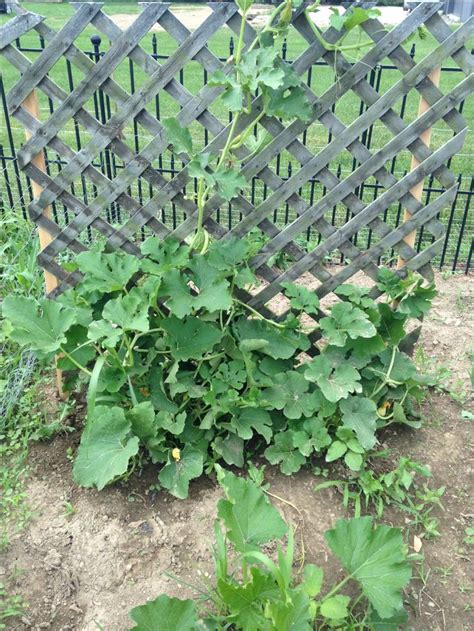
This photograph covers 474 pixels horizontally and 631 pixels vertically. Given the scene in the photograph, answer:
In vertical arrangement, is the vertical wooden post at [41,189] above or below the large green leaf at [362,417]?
above

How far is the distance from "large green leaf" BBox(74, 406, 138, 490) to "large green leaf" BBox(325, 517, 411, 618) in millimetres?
864

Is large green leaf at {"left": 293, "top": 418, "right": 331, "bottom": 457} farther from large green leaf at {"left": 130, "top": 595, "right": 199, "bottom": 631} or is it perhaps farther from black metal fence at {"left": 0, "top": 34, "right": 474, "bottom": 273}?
black metal fence at {"left": 0, "top": 34, "right": 474, "bottom": 273}

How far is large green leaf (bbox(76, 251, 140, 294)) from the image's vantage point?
9.29ft

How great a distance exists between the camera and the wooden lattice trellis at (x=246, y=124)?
2678mm

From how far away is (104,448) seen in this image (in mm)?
2672

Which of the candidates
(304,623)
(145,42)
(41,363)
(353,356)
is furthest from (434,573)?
(145,42)

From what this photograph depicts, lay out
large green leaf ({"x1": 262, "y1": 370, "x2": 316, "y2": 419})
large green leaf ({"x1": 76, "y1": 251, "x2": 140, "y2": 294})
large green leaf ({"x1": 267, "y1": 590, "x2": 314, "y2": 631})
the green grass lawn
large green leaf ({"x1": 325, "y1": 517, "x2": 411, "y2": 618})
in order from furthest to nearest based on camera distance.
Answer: the green grass lawn, large green leaf ({"x1": 262, "y1": 370, "x2": 316, "y2": 419}), large green leaf ({"x1": 76, "y1": 251, "x2": 140, "y2": 294}), large green leaf ({"x1": 325, "y1": 517, "x2": 411, "y2": 618}), large green leaf ({"x1": 267, "y1": 590, "x2": 314, "y2": 631})

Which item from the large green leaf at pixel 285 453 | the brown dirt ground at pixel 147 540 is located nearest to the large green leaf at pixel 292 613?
the brown dirt ground at pixel 147 540

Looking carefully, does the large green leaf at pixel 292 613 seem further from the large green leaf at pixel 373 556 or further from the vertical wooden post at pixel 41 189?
the vertical wooden post at pixel 41 189

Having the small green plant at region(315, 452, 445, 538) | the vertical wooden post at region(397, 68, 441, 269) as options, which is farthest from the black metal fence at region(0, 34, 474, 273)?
Answer: the small green plant at region(315, 452, 445, 538)

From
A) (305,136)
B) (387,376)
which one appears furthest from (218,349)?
(305,136)

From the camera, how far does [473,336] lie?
4.02 metres

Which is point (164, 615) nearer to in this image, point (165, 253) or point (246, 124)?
point (165, 253)

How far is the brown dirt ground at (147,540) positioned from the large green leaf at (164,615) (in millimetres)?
365
